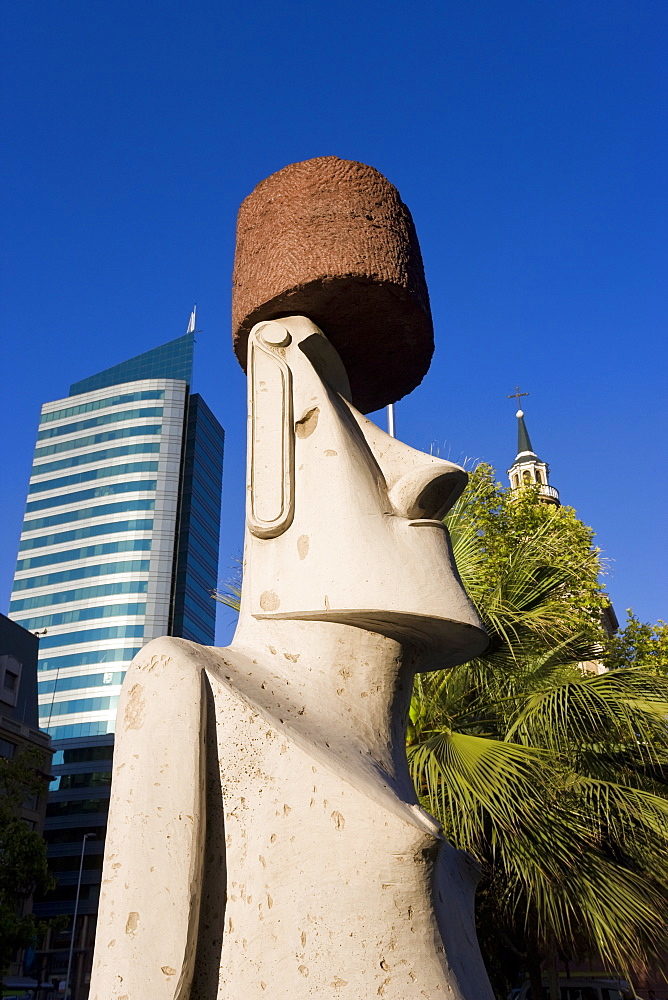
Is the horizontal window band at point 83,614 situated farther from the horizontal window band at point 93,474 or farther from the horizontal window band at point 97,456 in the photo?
the horizontal window band at point 97,456

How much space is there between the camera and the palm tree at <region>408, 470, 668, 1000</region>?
488 cm

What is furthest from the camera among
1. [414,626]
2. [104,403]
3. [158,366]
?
[158,366]

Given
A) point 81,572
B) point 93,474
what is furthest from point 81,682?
point 93,474

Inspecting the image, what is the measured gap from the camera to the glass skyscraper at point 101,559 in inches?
1834

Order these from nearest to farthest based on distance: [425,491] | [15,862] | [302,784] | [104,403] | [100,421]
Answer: [302,784] < [425,491] < [15,862] < [100,421] < [104,403]

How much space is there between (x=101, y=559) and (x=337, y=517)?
50399 mm

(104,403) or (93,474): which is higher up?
(104,403)

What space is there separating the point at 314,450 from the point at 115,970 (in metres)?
1.15

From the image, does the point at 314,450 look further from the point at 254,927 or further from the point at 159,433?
the point at 159,433

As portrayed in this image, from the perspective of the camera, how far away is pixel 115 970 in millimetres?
1368

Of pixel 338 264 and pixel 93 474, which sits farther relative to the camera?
pixel 93 474

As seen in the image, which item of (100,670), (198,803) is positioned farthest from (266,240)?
(100,670)

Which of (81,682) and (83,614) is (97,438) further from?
(81,682)

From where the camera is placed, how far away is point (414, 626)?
1.79 meters
